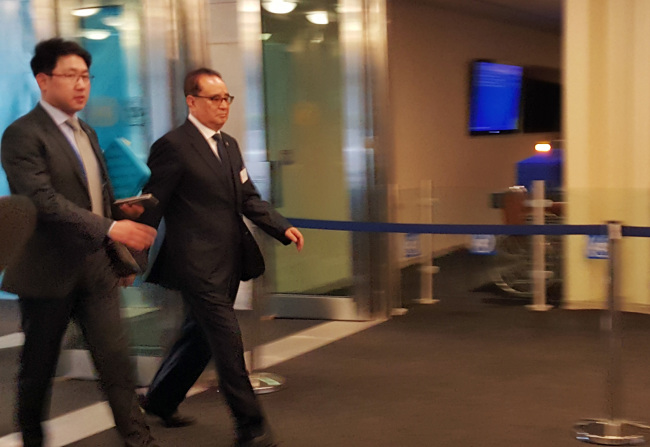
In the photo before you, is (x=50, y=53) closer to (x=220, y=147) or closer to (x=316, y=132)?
(x=220, y=147)

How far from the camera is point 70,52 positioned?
3527mm

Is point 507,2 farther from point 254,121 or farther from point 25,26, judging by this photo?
point 25,26

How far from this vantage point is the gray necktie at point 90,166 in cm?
354

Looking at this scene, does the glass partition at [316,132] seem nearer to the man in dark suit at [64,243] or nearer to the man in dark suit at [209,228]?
the man in dark suit at [209,228]

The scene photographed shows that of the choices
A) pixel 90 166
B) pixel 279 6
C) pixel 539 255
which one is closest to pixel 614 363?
pixel 90 166

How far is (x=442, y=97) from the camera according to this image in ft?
36.7

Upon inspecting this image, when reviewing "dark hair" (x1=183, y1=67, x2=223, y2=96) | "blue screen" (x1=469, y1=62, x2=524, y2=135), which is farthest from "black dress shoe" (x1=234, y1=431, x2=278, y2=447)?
"blue screen" (x1=469, y1=62, x2=524, y2=135)

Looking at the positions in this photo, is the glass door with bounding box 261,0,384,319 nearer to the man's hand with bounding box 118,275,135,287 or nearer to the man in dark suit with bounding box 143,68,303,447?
the man in dark suit with bounding box 143,68,303,447

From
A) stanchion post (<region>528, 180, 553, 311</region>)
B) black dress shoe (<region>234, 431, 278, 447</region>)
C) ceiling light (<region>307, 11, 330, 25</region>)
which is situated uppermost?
ceiling light (<region>307, 11, 330, 25</region>)

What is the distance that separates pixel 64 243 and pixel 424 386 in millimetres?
2408

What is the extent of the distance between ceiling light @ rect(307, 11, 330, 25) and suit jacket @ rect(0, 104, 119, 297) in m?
4.11

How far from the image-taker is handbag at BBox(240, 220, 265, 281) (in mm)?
4078

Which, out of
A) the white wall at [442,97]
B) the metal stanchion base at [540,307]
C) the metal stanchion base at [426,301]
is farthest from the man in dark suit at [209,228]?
the white wall at [442,97]

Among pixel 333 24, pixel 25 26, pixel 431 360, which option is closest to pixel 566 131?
pixel 333 24
